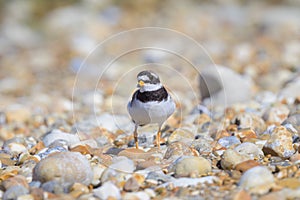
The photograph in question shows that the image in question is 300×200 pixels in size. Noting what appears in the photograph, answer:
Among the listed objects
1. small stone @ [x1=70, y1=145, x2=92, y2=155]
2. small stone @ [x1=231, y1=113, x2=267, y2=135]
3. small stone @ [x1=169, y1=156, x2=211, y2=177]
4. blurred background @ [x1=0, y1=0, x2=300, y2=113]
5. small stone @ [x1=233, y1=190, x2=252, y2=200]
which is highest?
blurred background @ [x1=0, y1=0, x2=300, y2=113]

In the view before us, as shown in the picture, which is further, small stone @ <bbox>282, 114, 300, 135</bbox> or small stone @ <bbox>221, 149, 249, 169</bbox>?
small stone @ <bbox>282, 114, 300, 135</bbox>

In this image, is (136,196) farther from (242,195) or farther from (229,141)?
(229,141)

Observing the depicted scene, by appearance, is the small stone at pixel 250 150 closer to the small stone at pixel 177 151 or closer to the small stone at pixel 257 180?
the small stone at pixel 177 151

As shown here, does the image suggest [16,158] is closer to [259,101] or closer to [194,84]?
[259,101]

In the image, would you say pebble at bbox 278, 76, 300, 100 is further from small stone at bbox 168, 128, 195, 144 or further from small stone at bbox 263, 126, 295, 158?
small stone at bbox 263, 126, 295, 158

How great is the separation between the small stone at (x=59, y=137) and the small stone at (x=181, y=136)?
3.32 ft

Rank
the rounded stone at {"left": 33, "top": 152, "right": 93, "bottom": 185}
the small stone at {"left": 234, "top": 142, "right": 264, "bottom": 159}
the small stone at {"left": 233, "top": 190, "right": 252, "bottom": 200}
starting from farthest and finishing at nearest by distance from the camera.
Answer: the small stone at {"left": 234, "top": 142, "right": 264, "bottom": 159} < the rounded stone at {"left": 33, "top": 152, "right": 93, "bottom": 185} < the small stone at {"left": 233, "top": 190, "right": 252, "bottom": 200}

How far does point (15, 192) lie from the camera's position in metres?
3.95

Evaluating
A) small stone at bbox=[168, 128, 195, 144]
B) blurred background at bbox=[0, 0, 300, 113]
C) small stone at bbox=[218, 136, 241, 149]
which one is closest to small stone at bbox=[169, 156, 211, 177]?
small stone at bbox=[218, 136, 241, 149]

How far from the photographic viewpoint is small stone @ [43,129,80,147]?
5.65 metres

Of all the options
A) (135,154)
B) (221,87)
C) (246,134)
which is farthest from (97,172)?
(221,87)

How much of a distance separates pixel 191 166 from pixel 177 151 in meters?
0.48

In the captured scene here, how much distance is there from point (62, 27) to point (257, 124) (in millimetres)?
9906

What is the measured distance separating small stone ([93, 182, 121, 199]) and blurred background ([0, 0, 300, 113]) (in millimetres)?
4424
